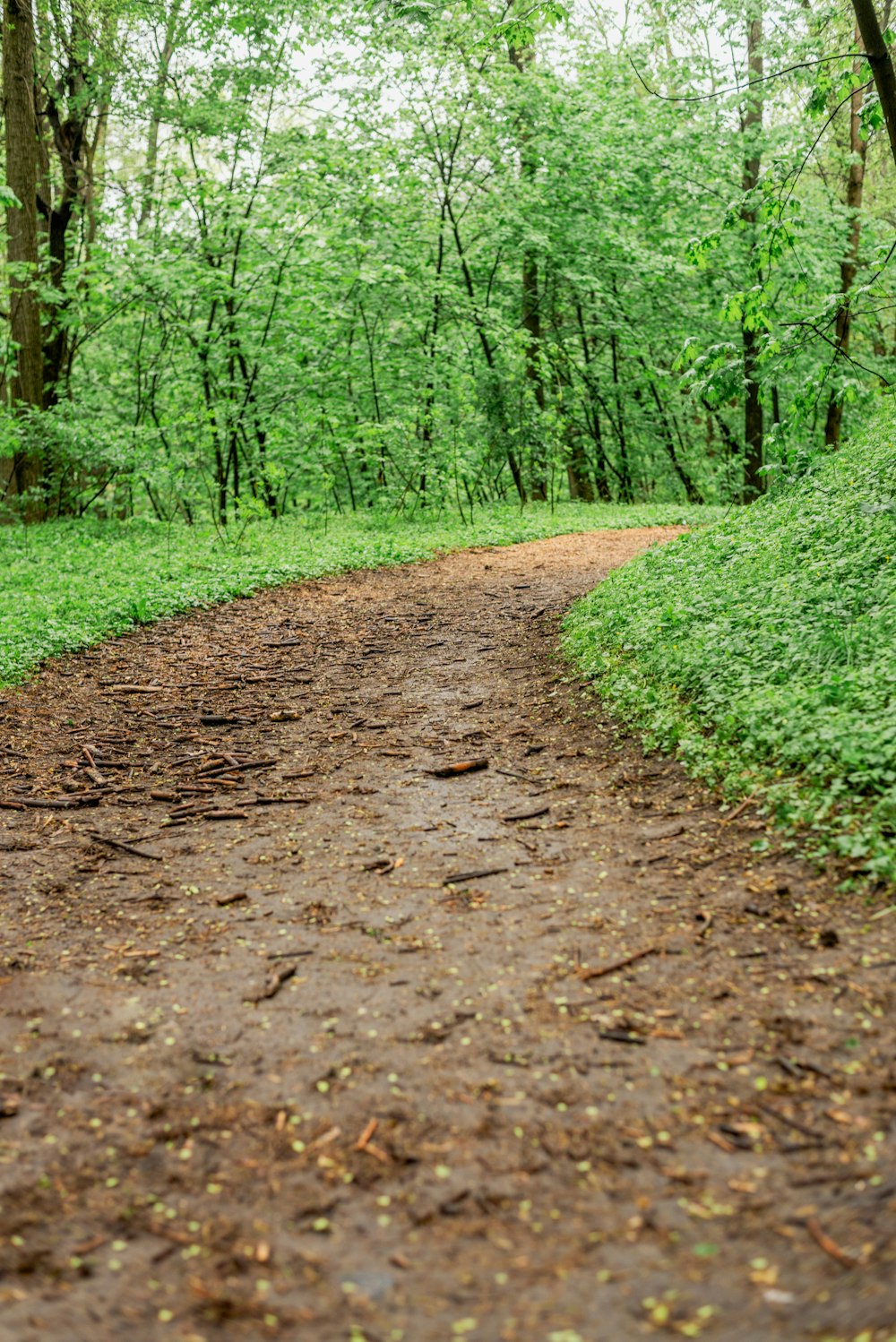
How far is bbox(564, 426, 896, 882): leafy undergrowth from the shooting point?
4.26m

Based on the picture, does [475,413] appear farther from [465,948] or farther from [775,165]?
[465,948]

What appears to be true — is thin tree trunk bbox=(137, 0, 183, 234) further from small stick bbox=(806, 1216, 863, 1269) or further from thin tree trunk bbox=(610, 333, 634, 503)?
small stick bbox=(806, 1216, 863, 1269)

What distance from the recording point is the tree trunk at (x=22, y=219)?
14508mm

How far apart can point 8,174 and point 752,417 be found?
15237 millimetres

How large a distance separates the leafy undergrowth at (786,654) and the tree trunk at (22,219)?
430 inches

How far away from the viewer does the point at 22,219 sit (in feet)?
50.0

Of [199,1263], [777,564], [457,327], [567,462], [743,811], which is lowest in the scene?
[199,1263]

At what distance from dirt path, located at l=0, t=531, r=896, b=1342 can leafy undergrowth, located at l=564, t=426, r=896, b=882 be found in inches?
11.0

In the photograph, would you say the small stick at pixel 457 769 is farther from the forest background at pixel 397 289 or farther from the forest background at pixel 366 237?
the forest background at pixel 366 237

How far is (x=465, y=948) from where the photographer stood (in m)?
3.74

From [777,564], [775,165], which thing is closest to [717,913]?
[777,564]

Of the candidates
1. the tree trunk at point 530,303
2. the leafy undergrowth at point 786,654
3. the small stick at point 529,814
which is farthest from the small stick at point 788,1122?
the tree trunk at point 530,303

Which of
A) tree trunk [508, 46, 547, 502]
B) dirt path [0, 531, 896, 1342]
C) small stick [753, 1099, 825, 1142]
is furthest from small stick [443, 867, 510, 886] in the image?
tree trunk [508, 46, 547, 502]

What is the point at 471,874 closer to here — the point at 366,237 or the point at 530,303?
the point at 366,237
